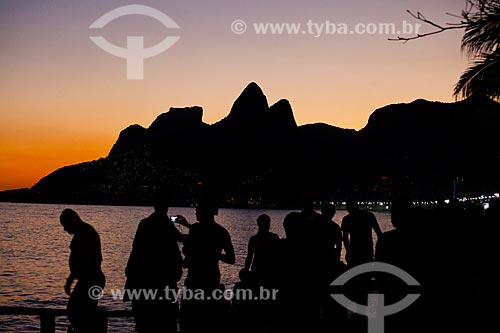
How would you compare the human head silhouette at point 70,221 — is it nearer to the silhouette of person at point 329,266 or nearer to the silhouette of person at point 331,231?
the silhouette of person at point 329,266

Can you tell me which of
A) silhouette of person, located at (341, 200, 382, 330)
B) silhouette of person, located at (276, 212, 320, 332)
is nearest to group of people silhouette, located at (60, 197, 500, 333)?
silhouette of person, located at (276, 212, 320, 332)

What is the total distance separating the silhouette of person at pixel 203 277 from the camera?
760 centimetres

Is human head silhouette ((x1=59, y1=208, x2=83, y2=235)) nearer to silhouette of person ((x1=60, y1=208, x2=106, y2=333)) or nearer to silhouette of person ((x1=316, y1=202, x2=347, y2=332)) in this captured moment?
silhouette of person ((x1=60, y1=208, x2=106, y2=333))

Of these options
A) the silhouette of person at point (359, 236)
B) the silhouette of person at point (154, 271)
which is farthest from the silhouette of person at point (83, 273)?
the silhouette of person at point (359, 236)

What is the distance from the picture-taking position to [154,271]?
7438mm

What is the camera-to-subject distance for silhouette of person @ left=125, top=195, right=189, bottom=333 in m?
7.41

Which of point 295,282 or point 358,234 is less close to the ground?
point 358,234

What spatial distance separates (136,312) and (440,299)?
3.46m

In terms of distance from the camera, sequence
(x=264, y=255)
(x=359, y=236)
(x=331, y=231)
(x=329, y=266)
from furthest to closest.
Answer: (x=359, y=236) → (x=331, y=231) → (x=264, y=255) → (x=329, y=266)

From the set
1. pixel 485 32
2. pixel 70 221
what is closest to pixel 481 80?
pixel 485 32

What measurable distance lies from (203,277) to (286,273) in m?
1.99

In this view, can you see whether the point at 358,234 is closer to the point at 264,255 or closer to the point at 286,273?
the point at 264,255

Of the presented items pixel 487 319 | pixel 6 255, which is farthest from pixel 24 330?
pixel 6 255

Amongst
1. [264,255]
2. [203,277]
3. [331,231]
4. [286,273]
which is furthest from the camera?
[331,231]
